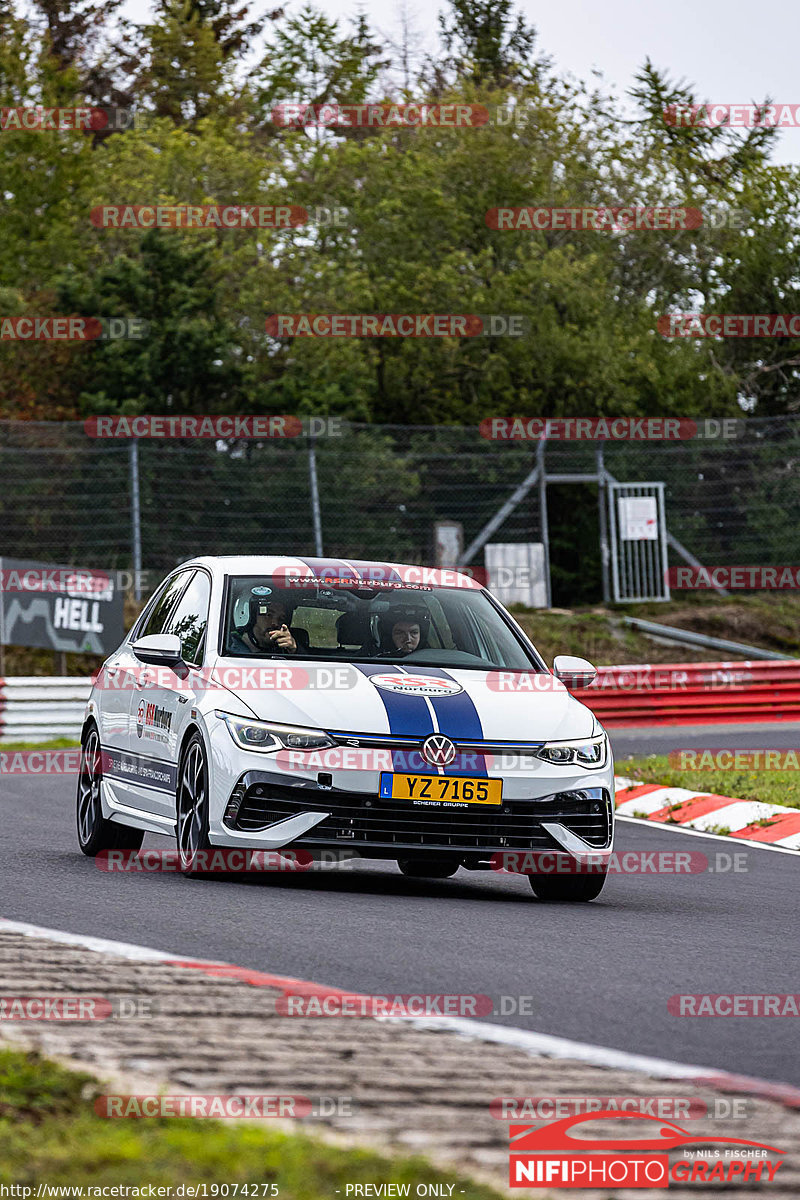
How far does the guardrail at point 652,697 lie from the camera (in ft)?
70.5

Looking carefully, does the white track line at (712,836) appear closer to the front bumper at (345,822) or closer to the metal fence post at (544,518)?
the front bumper at (345,822)

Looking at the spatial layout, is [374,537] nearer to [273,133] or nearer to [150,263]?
[150,263]

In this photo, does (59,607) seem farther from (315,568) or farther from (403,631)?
(403,631)

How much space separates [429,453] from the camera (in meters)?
26.0

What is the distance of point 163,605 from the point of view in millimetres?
11258

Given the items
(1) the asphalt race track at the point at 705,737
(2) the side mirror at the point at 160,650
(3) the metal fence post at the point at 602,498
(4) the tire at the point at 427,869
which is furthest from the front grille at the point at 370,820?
(3) the metal fence post at the point at 602,498

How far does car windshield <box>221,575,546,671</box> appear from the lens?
32.7ft

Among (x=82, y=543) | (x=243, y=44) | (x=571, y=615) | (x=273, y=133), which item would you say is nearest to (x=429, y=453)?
(x=571, y=615)

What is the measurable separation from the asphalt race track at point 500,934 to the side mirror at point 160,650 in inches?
43.6

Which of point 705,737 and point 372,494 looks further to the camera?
point 372,494

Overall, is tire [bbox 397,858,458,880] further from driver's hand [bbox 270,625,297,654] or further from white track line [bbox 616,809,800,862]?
white track line [bbox 616,809,800,862]

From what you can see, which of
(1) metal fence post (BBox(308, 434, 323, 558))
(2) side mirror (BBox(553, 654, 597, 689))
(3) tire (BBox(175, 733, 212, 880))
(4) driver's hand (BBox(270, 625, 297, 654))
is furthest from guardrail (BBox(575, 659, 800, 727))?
(3) tire (BBox(175, 733, 212, 880))

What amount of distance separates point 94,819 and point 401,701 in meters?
2.47

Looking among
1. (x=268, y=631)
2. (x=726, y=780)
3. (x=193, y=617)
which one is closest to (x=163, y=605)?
(x=193, y=617)
